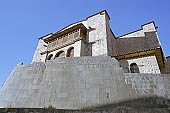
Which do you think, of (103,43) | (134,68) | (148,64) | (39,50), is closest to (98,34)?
(103,43)

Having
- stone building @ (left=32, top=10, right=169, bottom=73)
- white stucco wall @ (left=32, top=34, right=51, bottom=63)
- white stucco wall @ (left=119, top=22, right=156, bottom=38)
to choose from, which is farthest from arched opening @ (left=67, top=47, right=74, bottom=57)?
white stucco wall @ (left=119, top=22, right=156, bottom=38)

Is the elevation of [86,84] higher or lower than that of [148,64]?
lower

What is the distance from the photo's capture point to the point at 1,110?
4871 mm

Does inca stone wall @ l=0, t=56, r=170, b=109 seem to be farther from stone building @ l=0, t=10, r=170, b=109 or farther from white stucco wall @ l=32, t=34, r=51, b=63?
white stucco wall @ l=32, t=34, r=51, b=63

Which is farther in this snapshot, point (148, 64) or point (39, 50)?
point (39, 50)

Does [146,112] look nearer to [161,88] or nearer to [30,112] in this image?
[161,88]

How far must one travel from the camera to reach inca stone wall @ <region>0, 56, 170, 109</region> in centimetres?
744

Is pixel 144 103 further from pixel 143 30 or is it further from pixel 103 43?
pixel 143 30

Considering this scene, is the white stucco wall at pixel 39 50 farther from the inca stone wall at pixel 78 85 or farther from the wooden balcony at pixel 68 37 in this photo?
the inca stone wall at pixel 78 85

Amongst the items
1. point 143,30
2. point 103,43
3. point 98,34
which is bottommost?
point 103,43

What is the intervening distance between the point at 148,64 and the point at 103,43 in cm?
576

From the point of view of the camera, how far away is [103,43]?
15.8 m

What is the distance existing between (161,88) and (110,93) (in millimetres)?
2997

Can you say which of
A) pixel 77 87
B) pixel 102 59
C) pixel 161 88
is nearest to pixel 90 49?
pixel 102 59
